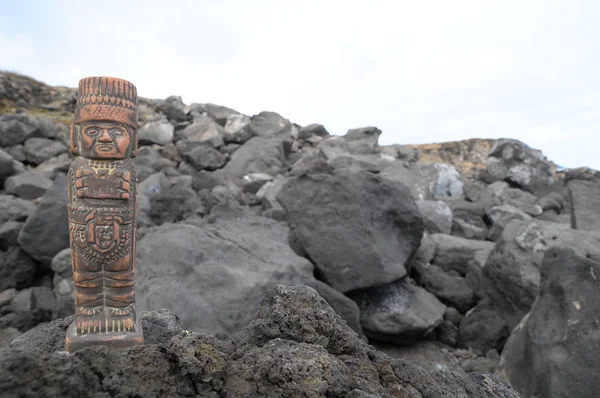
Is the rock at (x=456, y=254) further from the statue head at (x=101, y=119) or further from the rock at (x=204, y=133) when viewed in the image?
the rock at (x=204, y=133)

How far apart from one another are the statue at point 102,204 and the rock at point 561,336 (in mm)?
3428

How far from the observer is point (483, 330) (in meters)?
6.19

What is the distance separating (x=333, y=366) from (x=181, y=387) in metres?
0.71

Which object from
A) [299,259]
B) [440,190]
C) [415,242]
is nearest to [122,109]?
[299,259]

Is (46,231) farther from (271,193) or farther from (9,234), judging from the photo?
(271,193)

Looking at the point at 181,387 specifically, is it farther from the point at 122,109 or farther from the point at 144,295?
the point at 144,295

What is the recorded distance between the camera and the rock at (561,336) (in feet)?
12.6

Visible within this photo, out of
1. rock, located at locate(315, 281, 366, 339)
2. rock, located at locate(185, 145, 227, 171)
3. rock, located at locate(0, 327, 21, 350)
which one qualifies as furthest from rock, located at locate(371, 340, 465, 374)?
rock, located at locate(185, 145, 227, 171)

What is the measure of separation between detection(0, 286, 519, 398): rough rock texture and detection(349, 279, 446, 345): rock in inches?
128

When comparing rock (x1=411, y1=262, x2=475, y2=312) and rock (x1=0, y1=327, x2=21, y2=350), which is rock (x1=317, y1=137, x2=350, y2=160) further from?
rock (x1=0, y1=327, x2=21, y2=350)

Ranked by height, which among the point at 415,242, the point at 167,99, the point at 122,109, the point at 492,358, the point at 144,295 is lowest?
the point at 492,358

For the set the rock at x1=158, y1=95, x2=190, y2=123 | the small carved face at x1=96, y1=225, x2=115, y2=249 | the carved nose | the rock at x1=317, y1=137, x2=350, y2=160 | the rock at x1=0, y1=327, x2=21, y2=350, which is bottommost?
the rock at x1=0, y1=327, x2=21, y2=350

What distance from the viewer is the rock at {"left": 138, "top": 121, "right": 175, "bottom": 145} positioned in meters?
12.8

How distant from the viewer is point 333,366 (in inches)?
84.7
